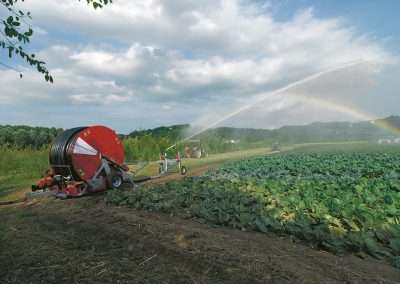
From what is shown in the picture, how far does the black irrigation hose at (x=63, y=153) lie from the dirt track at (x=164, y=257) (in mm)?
3568

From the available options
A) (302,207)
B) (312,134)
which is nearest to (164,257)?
(302,207)

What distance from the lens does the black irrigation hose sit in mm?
9203

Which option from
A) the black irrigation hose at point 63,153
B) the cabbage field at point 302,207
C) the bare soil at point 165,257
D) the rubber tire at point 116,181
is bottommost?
the bare soil at point 165,257

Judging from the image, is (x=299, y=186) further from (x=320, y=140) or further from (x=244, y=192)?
(x=320, y=140)

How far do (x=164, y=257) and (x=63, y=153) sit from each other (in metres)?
6.23

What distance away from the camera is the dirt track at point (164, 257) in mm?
3441

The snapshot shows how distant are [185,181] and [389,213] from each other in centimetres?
531

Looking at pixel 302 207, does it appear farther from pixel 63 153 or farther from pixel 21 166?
pixel 21 166

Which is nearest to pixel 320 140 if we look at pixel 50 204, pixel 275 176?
pixel 275 176

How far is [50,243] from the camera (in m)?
4.74

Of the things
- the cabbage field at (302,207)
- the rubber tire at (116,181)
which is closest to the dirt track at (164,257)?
the cabbage field at (302,207)

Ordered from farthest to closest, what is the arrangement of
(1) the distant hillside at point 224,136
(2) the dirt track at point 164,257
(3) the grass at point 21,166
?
(1) the distant hillside at point 224,136, (3) the grass at point 21,166, (2) the dirt track at point 164,257

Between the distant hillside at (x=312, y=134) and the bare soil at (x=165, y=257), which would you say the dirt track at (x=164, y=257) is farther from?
the distant hillside at (x=312, y=134)

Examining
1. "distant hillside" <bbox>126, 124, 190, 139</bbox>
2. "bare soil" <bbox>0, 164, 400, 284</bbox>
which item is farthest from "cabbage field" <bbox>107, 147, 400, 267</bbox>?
"distant hillside" <bbox>126, 124, 190, 139</bbox>
